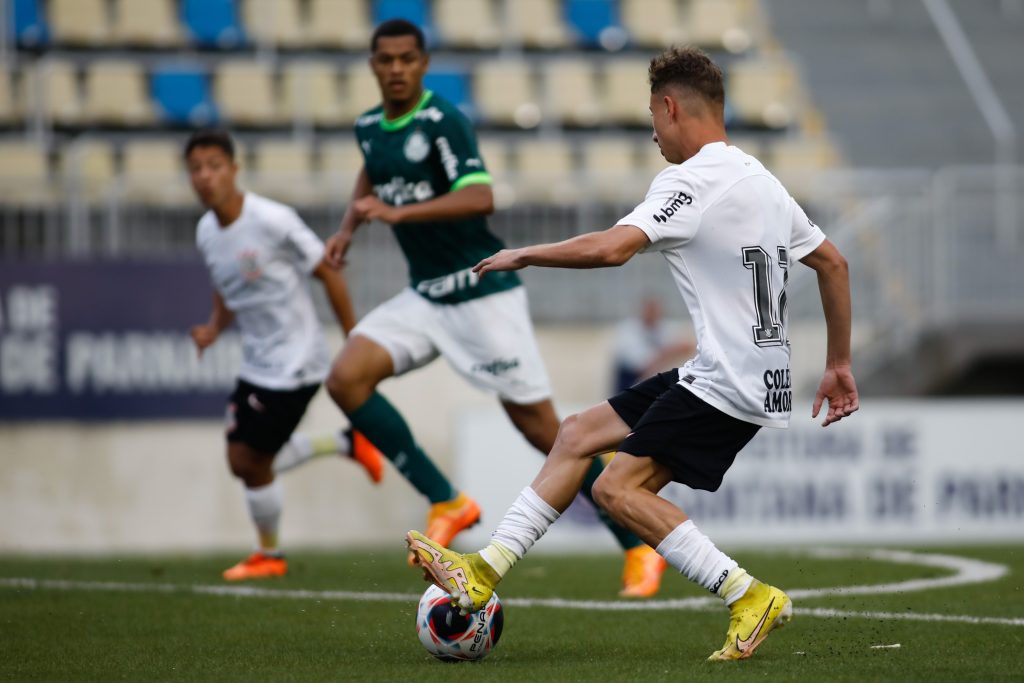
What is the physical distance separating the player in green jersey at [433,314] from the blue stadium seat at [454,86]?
9.12 m

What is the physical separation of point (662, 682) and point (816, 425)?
26.9ft

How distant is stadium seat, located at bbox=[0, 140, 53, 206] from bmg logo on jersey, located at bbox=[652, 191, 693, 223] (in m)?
9.48

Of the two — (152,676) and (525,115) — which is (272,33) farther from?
(152,676)

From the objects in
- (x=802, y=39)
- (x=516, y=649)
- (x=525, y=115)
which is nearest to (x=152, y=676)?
(x=516, y=649)

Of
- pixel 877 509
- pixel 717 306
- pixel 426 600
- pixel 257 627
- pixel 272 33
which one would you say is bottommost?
pixel 877 509

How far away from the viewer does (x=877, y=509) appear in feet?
40.4

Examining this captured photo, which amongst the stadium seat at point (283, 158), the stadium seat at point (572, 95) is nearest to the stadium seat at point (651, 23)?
the stadium seat at point (572, 95)

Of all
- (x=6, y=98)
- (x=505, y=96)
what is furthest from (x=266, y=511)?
(x=505, y=96)

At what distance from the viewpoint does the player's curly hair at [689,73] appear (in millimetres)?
5109

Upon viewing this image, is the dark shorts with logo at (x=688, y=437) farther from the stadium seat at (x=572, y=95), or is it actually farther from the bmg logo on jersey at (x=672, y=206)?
the stadium seat at (x=572, y=95)

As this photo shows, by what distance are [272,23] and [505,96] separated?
2.77 m

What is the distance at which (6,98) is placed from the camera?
15.8 metres

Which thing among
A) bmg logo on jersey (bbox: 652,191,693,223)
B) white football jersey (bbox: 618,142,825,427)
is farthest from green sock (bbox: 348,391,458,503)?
bmg logo on jersey (bbox: 652,191,693,223)

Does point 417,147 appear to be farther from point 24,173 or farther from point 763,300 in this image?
point 24,173
